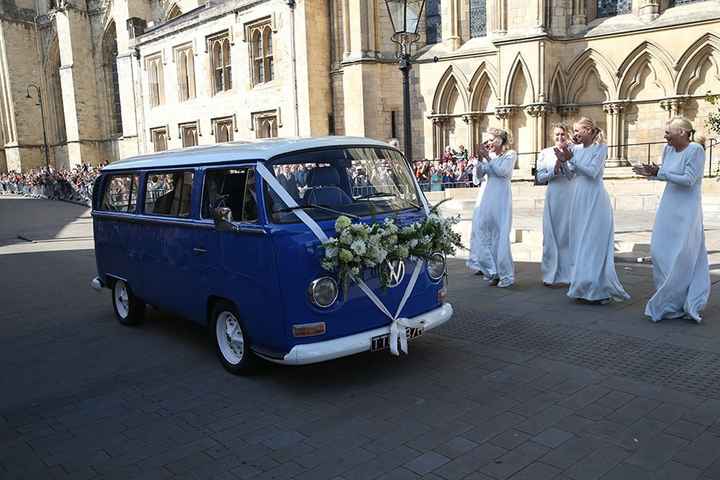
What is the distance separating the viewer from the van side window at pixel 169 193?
5.89 m

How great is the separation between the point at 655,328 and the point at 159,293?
5231 mm

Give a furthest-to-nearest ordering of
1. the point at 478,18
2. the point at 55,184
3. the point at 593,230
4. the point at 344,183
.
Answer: the point at 55,184, the point at 478,18, the point at 593,230, the point at 344,183

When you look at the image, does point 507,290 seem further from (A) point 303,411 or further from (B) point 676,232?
(A) point 303,411

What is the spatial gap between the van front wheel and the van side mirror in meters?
0.75

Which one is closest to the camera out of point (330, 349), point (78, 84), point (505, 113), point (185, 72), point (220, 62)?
point (330, 349)

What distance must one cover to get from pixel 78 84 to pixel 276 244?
4560 centimetres

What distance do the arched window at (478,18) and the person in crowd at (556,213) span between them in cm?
1392

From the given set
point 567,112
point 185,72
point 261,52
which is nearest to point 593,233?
point 567,112

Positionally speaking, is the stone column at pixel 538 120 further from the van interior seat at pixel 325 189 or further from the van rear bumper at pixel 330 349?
the van rear bumper at pixel 330 349

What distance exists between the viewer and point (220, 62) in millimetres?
28625

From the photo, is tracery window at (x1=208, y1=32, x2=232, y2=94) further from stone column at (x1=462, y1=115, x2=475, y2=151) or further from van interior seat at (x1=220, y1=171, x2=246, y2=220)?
van interior seat at (x1=220, y1=171, x2=246, y2=220)

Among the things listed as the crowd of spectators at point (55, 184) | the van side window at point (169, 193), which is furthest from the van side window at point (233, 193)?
the crowd of spectators at point (55, 184)

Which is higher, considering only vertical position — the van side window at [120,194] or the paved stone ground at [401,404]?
the van side window at [120,194]

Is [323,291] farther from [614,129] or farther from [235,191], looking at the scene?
[614,129]
